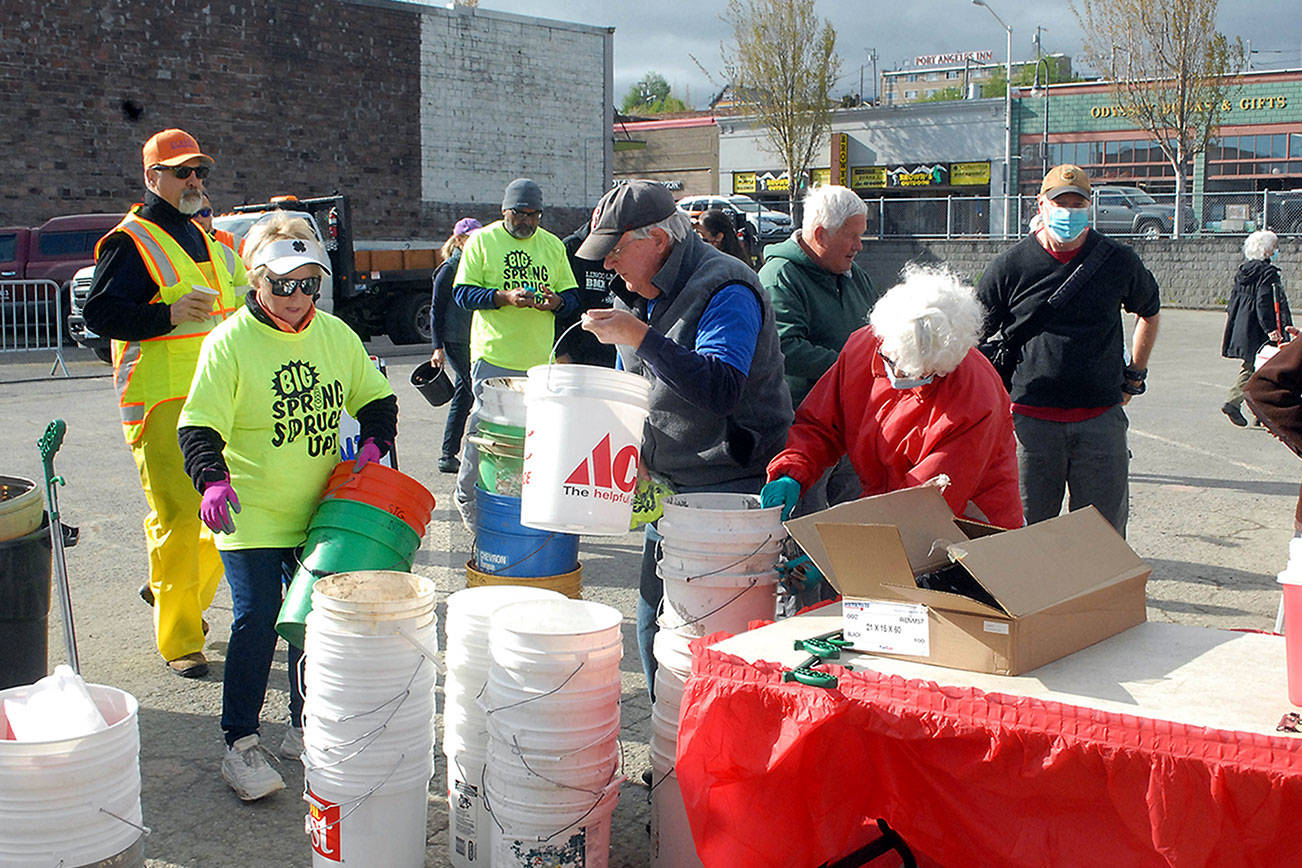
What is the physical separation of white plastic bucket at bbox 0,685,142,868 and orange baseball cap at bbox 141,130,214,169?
300 centimetres

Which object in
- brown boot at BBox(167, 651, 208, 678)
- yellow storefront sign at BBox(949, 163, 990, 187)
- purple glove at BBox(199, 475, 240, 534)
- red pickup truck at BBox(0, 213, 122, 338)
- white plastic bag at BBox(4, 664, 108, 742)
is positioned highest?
yellow storefront sign at BBox(949, 163, 990, 187)

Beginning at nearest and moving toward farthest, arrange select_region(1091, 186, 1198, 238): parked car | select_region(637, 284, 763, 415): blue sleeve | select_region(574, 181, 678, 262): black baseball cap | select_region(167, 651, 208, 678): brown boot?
select_region(637, 284, 763, 415): blue sleeve, select_region(574, 181, 678, 262): black baseball cap, select_region(167, 651, 208, 678): brown boot, select_region(1091, 186, 1198, 238): parked car

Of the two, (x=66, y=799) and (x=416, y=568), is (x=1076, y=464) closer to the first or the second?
(x=416, y=568)

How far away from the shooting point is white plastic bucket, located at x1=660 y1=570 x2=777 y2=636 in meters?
3.50

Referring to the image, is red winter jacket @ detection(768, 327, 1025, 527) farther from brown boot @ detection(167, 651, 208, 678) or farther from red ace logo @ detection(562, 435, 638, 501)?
brown boot @ detection(167, 651, 208, 678)

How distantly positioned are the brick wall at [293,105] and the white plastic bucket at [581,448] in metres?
23.2

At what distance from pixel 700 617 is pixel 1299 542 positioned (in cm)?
160

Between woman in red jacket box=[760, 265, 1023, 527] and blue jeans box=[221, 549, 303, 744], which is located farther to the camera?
blue jeans box=[221, 549, 303, 744]

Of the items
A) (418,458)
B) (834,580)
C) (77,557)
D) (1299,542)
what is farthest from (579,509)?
(418,458)

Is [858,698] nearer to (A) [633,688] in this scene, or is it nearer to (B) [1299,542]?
(B) [1299,542]

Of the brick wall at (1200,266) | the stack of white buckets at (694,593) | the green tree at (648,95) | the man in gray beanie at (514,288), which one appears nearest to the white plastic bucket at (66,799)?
the stack of white buckets at (694,593)

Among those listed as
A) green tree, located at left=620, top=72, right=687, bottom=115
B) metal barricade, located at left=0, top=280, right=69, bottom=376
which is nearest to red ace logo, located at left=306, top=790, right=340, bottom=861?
metal barricade, located at left=0, top=280, right=69, bottom=376

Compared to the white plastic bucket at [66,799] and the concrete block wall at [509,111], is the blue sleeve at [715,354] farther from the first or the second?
the concrete block wall at [509,111]

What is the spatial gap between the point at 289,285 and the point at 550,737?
177cm
